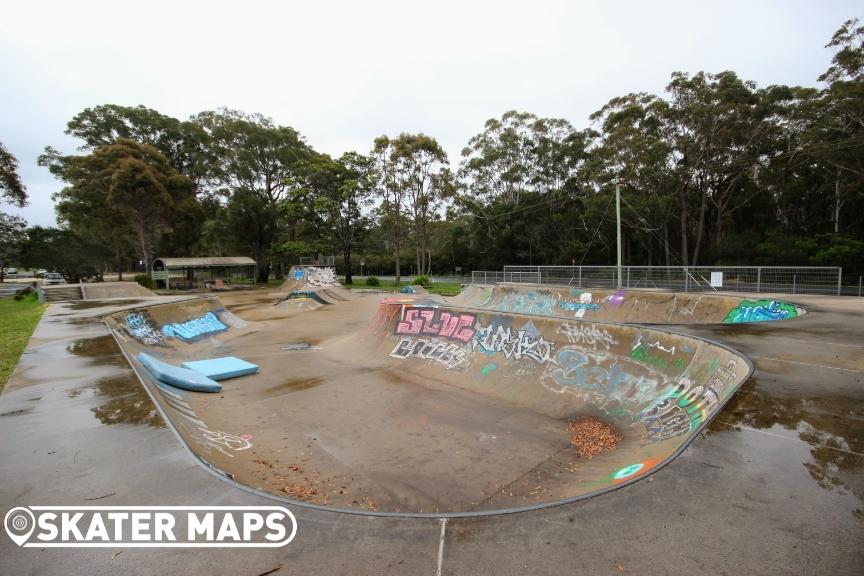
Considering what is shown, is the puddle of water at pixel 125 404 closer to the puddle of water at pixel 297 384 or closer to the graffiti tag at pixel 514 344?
the puddle of water at pixel 297 384

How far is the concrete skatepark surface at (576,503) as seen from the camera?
8.48 ft

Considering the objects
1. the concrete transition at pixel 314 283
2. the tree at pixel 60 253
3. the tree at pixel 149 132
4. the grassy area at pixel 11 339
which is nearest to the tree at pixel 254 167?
the tree at pixel 149 132

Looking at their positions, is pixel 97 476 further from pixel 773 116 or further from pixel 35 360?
pixel 773 116

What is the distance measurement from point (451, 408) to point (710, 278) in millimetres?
19748

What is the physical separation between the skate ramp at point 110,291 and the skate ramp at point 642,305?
24.4 m

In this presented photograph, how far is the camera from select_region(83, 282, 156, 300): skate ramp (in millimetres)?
25141

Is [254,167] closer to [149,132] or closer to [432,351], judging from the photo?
[149,132]

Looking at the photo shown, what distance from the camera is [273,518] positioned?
3092 mm

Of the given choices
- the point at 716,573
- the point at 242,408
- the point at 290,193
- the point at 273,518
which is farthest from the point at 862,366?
the point at 290,193

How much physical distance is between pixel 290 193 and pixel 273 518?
4325 centimetres

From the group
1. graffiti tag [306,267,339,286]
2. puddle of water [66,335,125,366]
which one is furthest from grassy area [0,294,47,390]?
graffiti tag [306,267,339,286]

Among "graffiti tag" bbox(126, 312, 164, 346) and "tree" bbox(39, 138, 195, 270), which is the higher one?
"tree" bbox(39, 138, 195, 270)

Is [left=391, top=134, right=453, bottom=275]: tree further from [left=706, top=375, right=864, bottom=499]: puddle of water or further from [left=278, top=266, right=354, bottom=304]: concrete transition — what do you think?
[left=706, top=375, right=864, bottom=499]: puddle of water

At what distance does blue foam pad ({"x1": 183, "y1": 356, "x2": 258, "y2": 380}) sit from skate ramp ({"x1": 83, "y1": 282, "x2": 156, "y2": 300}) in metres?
19.5
